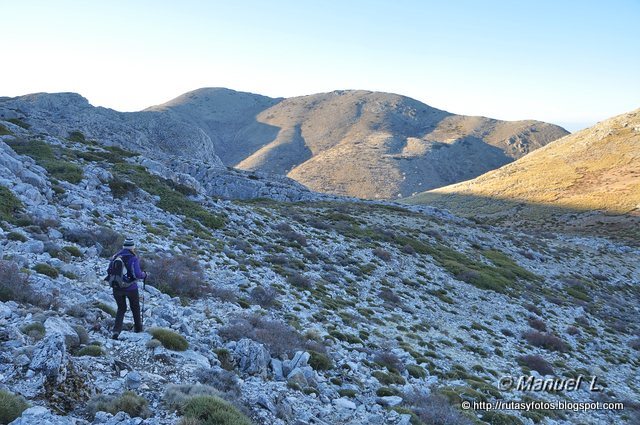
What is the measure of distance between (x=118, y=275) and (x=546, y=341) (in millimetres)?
23038

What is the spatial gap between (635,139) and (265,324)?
549 feet

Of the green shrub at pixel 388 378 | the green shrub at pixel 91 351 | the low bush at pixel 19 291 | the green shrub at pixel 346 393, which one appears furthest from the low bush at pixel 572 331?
the low bush at pixel 19 291

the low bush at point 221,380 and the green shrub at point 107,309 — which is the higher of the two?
the green shrub at point 107,309

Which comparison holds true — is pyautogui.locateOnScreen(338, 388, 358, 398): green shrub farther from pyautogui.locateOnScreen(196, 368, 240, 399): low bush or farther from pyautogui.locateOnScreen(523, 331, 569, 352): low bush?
pyautogui.locateOnScreen(523, 331, 569, 352): low bush

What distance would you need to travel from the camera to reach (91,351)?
955cm

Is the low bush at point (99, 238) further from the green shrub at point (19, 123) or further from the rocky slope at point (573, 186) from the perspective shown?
the rocky slope at point (573, 186)

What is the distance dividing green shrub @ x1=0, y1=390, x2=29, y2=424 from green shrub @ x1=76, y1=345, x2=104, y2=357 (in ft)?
7.80

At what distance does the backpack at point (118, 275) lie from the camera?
1130 centimetres

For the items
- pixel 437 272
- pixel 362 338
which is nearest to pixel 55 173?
pixel 362 338

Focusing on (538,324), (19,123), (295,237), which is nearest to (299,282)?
(295,237)

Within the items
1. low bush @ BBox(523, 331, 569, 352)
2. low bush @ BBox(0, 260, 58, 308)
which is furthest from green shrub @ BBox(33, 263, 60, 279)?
low bush @ BBox(523, 331, 569, 352)

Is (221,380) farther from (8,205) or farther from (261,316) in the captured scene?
(8,205)

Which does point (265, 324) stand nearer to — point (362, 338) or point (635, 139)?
point (362, 338)

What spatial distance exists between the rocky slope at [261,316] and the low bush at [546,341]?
0.10 meters
